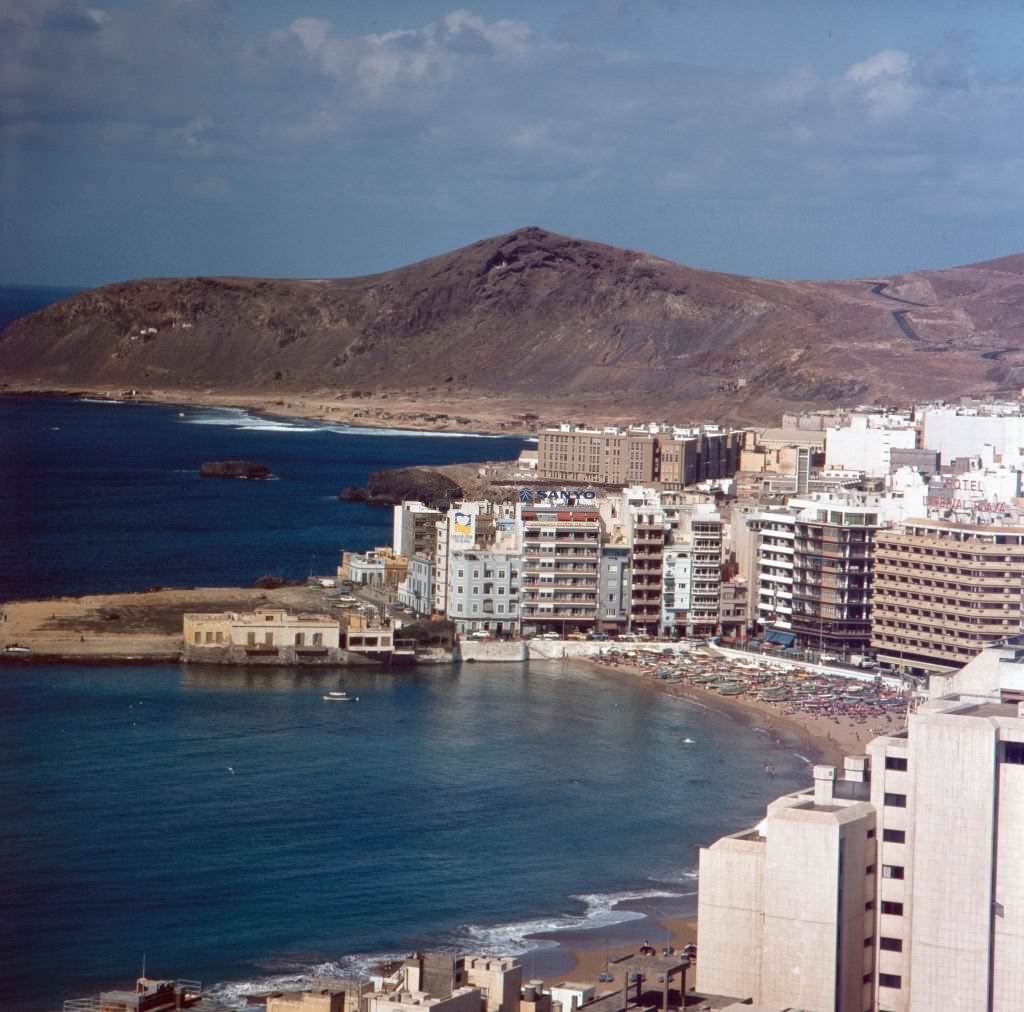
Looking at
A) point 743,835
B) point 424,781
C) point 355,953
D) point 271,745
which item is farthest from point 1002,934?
point 271,745

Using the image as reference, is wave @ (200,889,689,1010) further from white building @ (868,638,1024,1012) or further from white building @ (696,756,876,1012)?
white building @ (868,638,1024,1012)

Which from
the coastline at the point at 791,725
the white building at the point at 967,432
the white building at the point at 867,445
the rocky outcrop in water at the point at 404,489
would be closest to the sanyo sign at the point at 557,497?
the coastline at the point at 791,725

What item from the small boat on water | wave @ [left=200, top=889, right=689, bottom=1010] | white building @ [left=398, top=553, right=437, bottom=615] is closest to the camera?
wave @ [left=200, top=889, right=689, bottom=1010]

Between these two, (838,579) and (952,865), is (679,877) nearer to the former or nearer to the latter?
(952,865)

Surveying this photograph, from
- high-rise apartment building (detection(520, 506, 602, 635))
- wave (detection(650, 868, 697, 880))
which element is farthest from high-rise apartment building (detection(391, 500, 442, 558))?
wave (detection(650, 868, 697, 880))

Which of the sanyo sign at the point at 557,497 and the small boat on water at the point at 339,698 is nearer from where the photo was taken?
the small boat on water at the point at 339,698

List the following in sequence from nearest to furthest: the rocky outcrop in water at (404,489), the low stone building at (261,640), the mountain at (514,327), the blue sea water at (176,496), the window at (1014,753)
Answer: the window at (1014,753), the low stone building at (261,640), the blue sea water at (176,496), the rocky outcrop in water at (404,489), the mountain at (514,327)

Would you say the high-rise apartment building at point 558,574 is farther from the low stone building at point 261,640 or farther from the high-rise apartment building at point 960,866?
the high-rise apartment building at point 960,866
